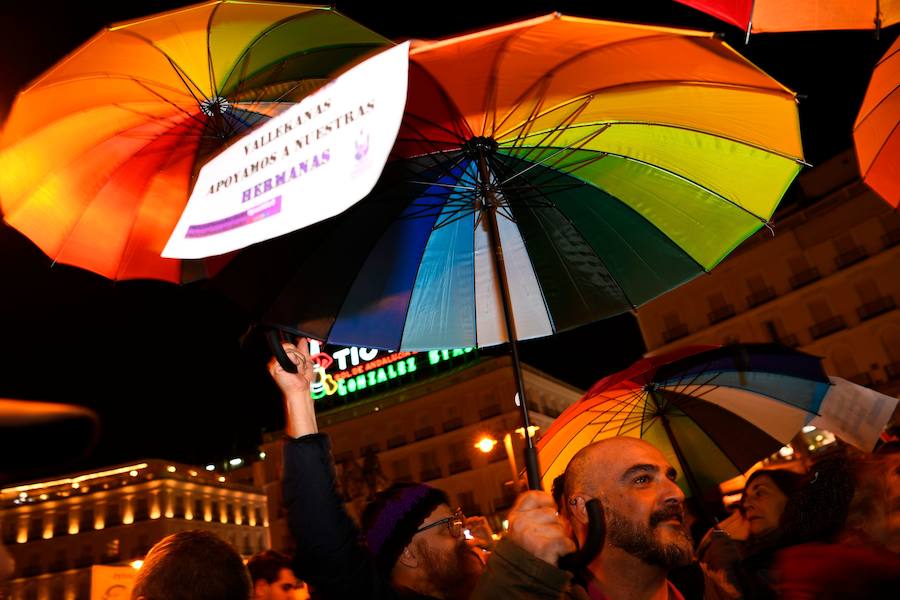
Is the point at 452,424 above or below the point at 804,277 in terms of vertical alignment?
below

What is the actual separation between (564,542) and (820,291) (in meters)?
39.6

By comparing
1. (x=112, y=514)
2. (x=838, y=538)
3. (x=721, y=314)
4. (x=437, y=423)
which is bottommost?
(x=838, y=538)

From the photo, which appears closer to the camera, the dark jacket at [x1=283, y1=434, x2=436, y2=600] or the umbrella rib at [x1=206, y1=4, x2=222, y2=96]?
the dark jacket at [x1=283, y1=434, x2=436, y2=600]

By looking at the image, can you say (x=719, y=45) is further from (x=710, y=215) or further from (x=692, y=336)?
(x=692, y=336)

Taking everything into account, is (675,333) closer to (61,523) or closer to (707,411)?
(707,411)

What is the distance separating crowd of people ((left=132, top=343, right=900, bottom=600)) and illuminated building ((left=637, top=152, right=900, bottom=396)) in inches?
1333

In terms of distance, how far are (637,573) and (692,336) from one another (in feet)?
127

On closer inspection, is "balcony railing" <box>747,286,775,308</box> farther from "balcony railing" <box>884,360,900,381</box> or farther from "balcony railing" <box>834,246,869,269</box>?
"balcony railing" <box>884,360,900,381</box>

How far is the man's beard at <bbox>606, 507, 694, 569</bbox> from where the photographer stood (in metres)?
2.85

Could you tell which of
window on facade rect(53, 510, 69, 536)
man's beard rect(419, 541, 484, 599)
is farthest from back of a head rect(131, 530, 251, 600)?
window on facade rect(53, 510, 69, 536)

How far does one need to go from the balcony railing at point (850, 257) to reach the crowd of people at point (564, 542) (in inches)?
1431

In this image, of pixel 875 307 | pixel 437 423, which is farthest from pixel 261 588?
pixel 437 423

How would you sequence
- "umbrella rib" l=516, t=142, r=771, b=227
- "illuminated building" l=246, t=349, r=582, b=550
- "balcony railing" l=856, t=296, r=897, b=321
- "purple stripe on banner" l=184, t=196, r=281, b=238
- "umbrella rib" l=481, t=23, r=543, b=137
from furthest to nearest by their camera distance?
1. "illuminated building" l=246, t=349, r=582, b=550
2. "balcony railing" l=856, t=296, r=897, b=321
3. "umbrella rib" l=516, t=142, r=771, b=227
4. "umbrella rib" l=481, t=23, r=543, b=137
5. "purple stripe on banner" l=184, t=196, r=281, b=238

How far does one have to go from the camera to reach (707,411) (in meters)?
5.71
